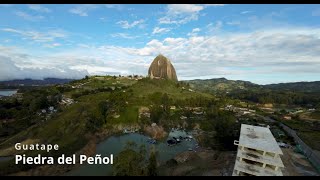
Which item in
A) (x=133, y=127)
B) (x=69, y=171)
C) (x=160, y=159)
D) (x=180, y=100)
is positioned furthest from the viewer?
(x=180, y=100)

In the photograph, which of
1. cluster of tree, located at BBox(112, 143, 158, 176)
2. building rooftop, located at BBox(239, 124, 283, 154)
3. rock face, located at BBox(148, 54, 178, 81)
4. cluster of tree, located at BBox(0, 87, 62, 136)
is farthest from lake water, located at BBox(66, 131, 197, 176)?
rock face, located at BBox(148, 54, 178, 81)

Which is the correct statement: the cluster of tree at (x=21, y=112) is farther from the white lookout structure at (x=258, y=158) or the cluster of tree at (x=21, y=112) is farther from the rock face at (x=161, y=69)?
the rock face at (x=161, y=69)

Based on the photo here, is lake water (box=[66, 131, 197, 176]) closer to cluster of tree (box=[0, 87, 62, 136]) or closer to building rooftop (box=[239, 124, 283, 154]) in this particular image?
building rooftop (box=[239, 124, 283, 154])

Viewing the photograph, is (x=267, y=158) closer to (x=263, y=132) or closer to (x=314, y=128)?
(x=263, y=132)

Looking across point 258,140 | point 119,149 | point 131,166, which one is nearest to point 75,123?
point 119,149

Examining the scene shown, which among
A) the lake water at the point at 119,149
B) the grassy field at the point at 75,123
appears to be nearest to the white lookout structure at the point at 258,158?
the lake water at the point at 119,149

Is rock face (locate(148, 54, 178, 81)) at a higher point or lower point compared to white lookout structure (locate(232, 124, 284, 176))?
higher
